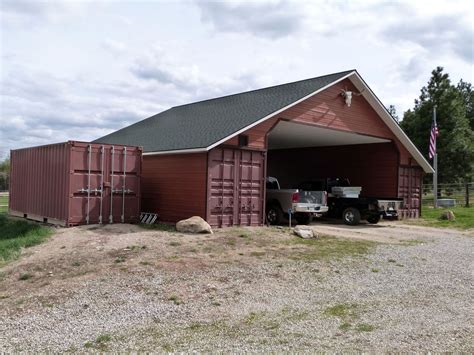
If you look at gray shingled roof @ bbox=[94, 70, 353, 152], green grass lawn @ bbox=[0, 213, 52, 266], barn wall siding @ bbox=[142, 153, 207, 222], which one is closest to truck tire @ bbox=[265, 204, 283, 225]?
gray shingled roof @ bbox=[94, 70, 353, 152]

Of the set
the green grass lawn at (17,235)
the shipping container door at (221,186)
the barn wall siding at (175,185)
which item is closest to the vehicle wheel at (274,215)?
the shipping container door at (221,186)

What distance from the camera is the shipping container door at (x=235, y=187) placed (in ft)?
51.4

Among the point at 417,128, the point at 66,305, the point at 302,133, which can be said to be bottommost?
the point at 66,305

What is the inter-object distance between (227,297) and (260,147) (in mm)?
9581

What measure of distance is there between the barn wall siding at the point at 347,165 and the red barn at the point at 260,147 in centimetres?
5

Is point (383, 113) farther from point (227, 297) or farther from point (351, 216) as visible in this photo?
point (227, 297)

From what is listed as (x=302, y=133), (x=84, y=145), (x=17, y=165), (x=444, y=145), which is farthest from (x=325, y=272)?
(x=444, y=145)

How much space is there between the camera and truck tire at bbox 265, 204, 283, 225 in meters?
18.6

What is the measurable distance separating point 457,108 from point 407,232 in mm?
23605

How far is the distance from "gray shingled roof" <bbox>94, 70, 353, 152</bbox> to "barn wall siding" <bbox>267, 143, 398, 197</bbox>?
20.3 ft

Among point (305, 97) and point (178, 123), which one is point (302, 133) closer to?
point (305, 97)

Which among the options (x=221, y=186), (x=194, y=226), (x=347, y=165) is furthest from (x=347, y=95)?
(x=194, y=226)

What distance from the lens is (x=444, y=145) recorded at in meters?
36.6

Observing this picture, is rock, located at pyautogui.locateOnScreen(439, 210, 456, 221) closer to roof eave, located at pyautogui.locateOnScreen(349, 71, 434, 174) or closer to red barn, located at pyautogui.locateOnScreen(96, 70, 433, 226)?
red barn, located at pyautogui.locateOnScreen(96, 70, 433, 226)
